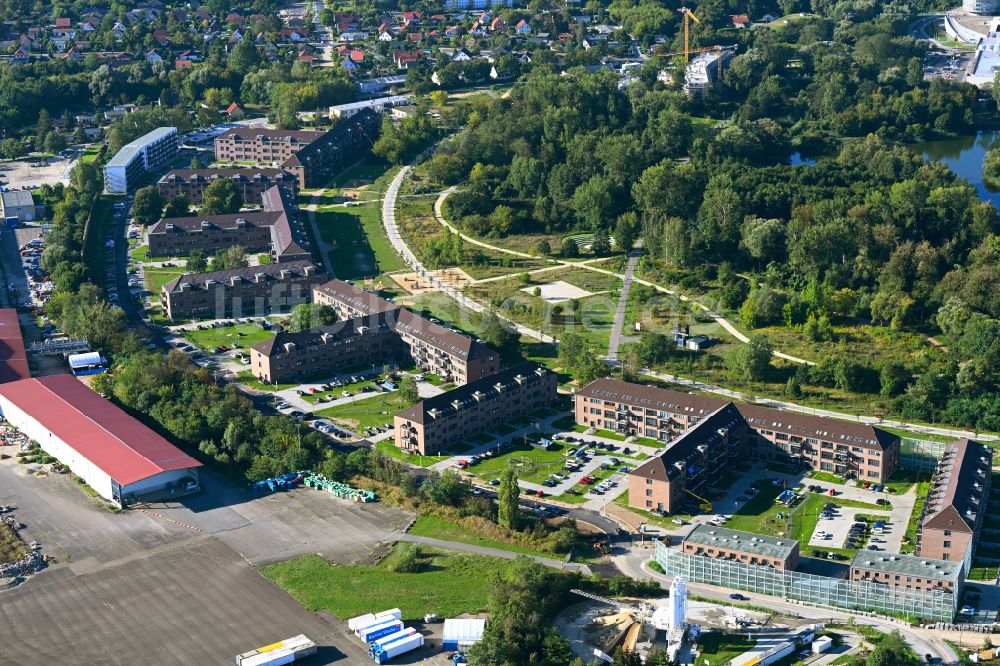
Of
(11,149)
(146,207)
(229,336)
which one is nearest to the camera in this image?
(229,336)

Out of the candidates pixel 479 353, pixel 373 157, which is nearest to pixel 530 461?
pixel 479 353

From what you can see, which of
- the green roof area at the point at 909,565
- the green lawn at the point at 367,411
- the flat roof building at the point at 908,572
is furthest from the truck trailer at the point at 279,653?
the green roof area at the point at 909,565

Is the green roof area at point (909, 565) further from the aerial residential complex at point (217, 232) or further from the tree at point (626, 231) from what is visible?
the aerial residential complex at point (217, 232)

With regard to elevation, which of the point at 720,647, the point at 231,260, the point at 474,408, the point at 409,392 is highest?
the point at 231,260

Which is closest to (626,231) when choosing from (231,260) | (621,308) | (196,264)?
(621,308)

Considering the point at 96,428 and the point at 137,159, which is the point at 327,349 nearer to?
the point at 96,428

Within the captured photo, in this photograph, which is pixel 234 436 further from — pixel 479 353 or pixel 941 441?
pixel 941 441

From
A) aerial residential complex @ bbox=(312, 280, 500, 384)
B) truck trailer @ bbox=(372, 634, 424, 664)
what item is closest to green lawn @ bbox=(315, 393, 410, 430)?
aerial residential complex @ bbox=(312, 280, 500, 384)
